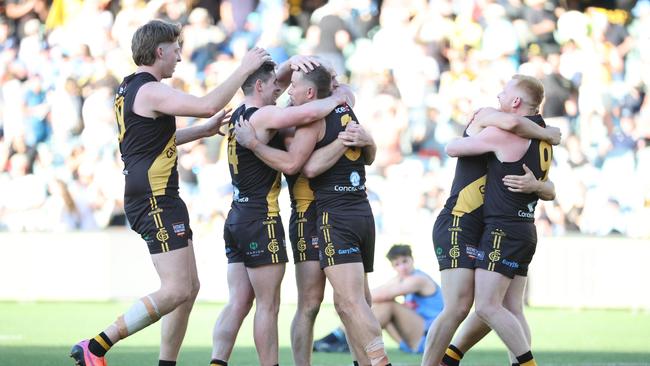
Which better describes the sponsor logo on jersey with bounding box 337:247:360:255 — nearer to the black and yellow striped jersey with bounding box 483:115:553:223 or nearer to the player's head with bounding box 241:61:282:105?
the black and yellow striped jersey with bounding box 483:115:553:223

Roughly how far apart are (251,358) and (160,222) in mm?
3350

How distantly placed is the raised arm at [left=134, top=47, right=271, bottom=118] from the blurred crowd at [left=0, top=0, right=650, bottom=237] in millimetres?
8434

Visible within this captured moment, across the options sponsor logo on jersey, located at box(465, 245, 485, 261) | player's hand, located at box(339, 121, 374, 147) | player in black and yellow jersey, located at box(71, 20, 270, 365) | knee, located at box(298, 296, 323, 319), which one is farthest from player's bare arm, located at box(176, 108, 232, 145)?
sponsor logo on jersey, located at box(465, 245, 485, 261)

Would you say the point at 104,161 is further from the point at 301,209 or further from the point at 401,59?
the point at 301,209

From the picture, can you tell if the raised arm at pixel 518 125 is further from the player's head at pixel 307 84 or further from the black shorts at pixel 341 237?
the player's head at pixel 307 84

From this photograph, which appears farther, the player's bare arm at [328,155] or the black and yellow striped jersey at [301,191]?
the black and yellow striped jersey at [301,191]

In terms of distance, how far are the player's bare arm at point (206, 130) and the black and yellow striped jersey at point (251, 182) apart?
23.5 inches

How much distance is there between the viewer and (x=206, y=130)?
364 inches

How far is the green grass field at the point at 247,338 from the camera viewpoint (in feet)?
36.8

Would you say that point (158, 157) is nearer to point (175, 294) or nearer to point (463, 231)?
point (175, 294)

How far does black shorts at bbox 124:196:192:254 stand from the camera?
328 inches

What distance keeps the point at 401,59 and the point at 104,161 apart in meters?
4.83

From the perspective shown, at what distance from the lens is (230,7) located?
19.8 m

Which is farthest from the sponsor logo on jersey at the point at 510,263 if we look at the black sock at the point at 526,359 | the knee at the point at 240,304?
the knee at the point at 240,304
